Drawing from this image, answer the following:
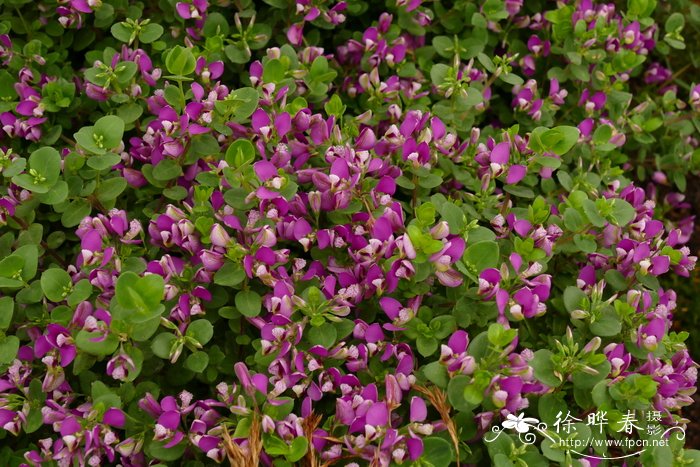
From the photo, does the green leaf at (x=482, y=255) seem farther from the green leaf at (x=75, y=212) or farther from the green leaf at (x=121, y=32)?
the green leaf at (x=121, y=32)

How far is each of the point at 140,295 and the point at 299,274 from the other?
399 mm

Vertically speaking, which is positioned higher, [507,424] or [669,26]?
[669,26]

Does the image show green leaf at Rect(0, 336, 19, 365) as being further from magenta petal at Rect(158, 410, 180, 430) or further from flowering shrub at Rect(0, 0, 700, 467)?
magenta petal at Rect(158, 410, 180, 430)

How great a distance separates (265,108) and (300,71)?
6.8 inches

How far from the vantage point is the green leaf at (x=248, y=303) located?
146 centimetres

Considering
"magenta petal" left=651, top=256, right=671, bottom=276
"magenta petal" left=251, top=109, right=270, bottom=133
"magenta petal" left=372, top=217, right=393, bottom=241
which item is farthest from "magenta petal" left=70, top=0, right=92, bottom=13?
"magenta petal" left=651, top=256, right=671, bottom=276

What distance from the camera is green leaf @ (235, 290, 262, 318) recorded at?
146 centimetres

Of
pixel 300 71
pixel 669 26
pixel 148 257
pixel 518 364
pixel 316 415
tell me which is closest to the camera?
pixel 518 364

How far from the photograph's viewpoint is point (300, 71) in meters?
1.81

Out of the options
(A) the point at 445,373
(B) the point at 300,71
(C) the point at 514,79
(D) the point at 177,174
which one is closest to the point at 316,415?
(A) the point at 445,373

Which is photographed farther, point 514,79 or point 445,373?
point 514,79

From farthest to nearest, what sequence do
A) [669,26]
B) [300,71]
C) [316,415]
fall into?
1. [669,26]
2. [300,71]
3. [316,415]

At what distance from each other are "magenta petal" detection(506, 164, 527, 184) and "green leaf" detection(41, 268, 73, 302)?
1094 millimetres

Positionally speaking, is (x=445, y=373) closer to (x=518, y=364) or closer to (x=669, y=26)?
(x=518, y=364)
